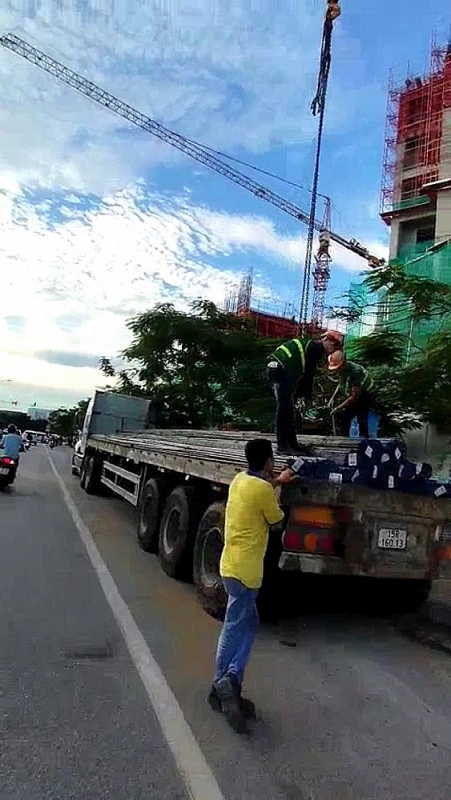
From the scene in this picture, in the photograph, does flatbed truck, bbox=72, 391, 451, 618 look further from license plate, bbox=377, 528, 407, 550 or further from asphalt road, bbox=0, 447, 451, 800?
asphalt road, bbox=0, 447, 451, 800

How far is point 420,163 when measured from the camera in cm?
4441

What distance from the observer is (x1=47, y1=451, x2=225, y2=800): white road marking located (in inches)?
141

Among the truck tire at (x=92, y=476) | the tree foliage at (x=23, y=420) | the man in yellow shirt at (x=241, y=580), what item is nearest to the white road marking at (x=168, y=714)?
the man in yellow shirt at (x=241, y=580)

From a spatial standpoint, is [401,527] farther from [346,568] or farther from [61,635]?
[61,635]

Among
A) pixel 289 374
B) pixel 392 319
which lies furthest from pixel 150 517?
pixel 392 319

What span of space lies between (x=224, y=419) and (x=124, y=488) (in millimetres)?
11994

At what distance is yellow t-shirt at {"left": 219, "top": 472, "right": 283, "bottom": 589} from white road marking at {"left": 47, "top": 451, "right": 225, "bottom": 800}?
867 millimetres

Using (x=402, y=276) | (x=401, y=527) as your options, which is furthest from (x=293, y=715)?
(x=402, y=276)

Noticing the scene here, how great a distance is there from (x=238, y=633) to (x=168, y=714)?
24.4 inches

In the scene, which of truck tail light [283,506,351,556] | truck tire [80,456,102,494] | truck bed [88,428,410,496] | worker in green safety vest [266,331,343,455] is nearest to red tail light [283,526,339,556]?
truck tail light [283,506,351,556]

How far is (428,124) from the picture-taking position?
141 ft

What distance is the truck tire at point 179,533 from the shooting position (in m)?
8.08

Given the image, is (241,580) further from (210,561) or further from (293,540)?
(210,561)

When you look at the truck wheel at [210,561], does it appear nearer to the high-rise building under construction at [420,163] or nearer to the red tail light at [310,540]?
the red tail light at [310,540]
